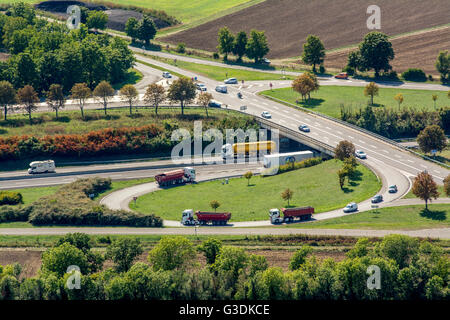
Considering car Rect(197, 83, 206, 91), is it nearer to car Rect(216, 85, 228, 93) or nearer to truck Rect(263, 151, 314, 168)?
car Rect(216, 85, 228, 93)

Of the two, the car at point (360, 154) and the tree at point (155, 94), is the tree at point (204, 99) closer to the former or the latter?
the tree at point (155, 94)

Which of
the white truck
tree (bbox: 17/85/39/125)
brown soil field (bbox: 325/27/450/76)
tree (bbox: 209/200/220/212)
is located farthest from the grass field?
the white truck

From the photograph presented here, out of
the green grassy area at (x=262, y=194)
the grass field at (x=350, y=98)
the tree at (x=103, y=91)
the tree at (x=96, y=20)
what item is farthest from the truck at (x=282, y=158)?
the tree at (x=96, y=20)

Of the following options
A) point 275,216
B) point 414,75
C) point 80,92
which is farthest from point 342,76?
point 275,216

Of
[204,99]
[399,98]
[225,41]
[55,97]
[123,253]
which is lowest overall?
[123,253]

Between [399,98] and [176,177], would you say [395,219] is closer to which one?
[176,177]

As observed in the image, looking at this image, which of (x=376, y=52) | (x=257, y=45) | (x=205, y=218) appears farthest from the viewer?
(x=257, y=45)

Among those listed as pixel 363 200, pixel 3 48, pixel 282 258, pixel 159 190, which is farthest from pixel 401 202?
pixel 3 48
